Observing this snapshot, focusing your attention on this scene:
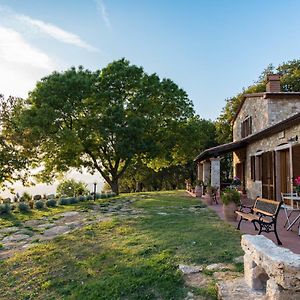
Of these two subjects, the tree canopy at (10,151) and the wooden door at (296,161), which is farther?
the tree canopy at (10,151)

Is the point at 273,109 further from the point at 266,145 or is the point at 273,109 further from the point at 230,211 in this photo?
the point at 230,211

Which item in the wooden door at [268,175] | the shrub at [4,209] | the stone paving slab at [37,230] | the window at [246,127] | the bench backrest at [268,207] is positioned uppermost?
the window at [246,127]

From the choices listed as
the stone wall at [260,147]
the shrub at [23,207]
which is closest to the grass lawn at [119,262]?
the stone wall at [260,147]

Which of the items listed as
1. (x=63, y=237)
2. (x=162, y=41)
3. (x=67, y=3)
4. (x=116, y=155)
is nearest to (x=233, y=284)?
(x=63, y=237)

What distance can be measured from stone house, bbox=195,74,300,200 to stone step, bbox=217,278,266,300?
7.13 metres

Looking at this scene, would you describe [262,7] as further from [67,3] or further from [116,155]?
[116,155]

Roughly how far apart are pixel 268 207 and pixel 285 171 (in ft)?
19.8

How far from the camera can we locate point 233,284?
4242 mm

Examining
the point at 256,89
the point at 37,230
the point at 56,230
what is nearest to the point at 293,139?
the point at 56,230

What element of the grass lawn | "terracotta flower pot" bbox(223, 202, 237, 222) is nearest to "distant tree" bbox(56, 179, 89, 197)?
"terracotta flower pot" bbox(223, 202, 237, 222)

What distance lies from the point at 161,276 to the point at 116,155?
17.6 metres

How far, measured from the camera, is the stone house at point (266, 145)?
11664 mm

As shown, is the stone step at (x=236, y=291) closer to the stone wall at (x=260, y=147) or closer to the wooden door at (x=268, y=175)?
the stone wall at (x=260, y=147)

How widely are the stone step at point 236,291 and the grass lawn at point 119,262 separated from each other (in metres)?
0.19
